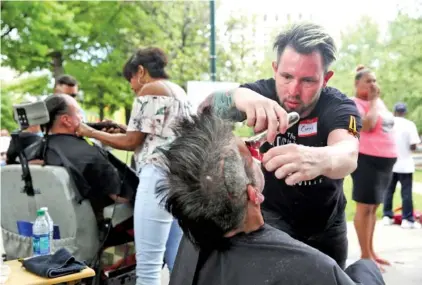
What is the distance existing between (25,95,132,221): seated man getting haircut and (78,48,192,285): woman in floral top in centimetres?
25

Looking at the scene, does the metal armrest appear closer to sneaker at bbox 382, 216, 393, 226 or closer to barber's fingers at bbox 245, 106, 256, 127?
barber's fingers at bbox 245, 106, 256, 127

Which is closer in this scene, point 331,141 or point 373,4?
point 331,141

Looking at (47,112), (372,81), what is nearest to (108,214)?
(47,112)

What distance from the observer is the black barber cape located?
3.93ft

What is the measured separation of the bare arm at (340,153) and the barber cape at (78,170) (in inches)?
70.1

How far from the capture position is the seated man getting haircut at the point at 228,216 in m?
1.20

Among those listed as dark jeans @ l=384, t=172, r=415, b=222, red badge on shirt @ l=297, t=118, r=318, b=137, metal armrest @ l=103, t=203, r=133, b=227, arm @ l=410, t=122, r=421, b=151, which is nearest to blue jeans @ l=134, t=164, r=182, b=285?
metal armrest @ l=103, t=203, r=133, b=227

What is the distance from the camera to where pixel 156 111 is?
8.80ft

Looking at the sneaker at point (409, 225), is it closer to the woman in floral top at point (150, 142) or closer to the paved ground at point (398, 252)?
the paved ground at point (398, 252)

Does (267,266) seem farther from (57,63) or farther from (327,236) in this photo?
(57,63)

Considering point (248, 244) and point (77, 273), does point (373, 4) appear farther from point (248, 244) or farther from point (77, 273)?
point (248, 244)

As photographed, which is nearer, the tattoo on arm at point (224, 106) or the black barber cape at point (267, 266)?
the black barber cape at point (267, 266)

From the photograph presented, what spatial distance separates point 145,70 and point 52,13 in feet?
27.4

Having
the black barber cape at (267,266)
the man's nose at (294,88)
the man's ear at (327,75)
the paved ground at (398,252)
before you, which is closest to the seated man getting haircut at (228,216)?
the black barber cape at (267,266)
